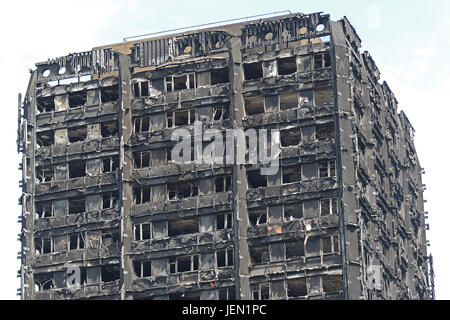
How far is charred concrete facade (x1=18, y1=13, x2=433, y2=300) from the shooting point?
11812 centimetres

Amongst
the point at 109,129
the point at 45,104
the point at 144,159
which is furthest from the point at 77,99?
the point at 144,159

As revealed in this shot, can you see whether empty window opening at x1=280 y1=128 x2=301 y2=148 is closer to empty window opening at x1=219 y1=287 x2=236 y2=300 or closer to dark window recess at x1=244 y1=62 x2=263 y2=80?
dark window recess at x1=244 y1=62 x2=263 y2=80

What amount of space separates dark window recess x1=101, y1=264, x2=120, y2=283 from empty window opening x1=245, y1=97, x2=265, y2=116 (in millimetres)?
19623

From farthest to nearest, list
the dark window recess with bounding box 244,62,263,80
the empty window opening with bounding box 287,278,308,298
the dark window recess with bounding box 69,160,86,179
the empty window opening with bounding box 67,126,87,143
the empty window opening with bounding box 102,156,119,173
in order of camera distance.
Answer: the empty window opening with bounding box 67,126,87,143, the dark window recess with bounding box 69,160,86,179, the empty window opening with bounding box 102,156,119,173, the dark window recess with bounding box 244,62,263,80, the empty window opening with bounding box 287,278,308,298

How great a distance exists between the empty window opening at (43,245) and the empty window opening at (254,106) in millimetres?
23473

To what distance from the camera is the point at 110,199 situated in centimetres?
12631

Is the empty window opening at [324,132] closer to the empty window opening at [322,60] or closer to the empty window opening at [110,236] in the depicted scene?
the empty window opening at [322,60]

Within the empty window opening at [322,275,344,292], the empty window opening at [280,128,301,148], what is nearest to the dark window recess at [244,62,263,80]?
the empty window opening at [280,128,301,148]

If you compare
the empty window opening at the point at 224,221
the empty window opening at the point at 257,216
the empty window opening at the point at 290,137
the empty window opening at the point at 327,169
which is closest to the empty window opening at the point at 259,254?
the empty window opening at the point at 257,216

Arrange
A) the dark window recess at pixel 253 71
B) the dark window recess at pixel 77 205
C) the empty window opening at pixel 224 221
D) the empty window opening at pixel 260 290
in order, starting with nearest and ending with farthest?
the empty window opening at pixel 260 290
the empty window opening at pixel 224 221
the dark window recess at pixel 253 71
the dark window recess at pixel 77 205

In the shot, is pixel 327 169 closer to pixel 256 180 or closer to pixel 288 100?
pixel 256 180

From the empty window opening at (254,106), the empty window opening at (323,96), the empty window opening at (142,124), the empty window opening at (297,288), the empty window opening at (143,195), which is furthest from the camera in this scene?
the empty window opening at (142,124)

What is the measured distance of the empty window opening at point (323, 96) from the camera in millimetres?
122000

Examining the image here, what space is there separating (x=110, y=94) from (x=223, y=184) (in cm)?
1679
